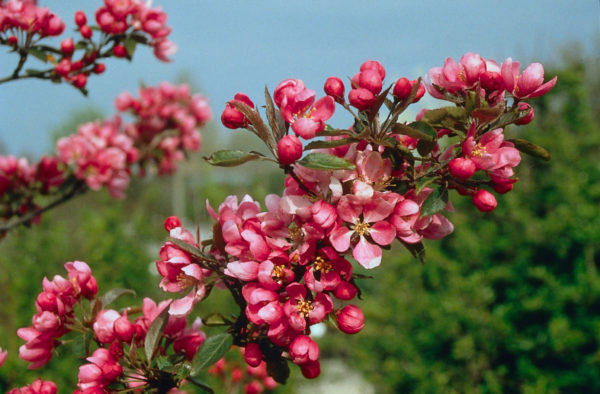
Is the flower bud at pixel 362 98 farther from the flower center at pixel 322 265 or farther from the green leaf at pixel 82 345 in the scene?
the green leaf at pixel 82 345

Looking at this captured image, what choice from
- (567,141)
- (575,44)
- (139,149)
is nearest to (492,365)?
(567,141)

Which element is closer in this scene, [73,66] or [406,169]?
[406,169]

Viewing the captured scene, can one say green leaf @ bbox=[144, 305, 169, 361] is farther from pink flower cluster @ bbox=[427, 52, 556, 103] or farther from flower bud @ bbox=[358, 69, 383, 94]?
pink flower cluster @ bbox=[427, 52, 556, 103]

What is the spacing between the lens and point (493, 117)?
94 centimetres

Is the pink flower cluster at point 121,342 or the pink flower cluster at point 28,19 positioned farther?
the pink flower cluster at point 28,19

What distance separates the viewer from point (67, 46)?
213 cm

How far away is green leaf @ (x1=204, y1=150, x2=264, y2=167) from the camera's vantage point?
0.94 m

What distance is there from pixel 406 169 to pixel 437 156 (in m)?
0.07

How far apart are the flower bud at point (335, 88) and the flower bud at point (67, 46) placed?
1517 millimetres

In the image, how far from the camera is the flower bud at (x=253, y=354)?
41.5 inches

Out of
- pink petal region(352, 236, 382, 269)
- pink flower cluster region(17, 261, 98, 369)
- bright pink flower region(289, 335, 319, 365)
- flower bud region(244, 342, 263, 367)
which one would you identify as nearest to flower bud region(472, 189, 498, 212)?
pink petal region(352, 236, 382, 269)

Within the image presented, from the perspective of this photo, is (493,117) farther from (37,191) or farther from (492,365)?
(492,365)

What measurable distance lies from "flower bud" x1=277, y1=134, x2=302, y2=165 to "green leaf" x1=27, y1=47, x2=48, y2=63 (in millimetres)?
1521

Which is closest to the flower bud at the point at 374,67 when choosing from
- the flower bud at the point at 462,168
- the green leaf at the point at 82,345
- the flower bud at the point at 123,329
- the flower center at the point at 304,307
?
the flower bud at the point at 462,168
